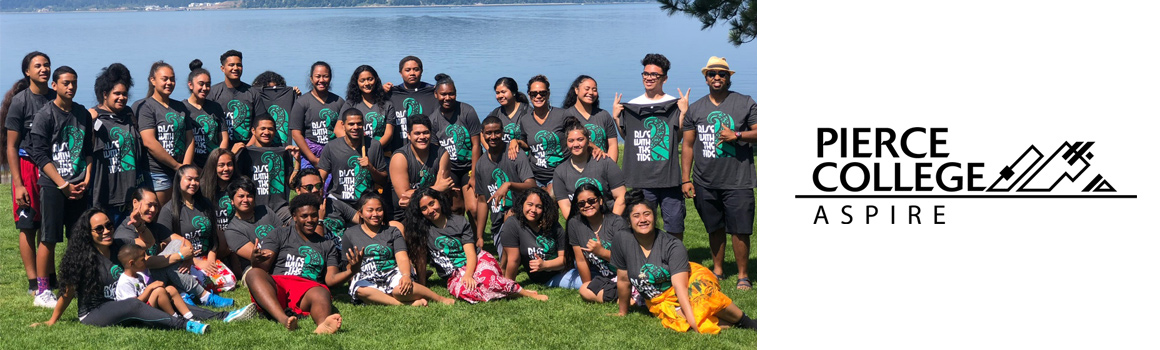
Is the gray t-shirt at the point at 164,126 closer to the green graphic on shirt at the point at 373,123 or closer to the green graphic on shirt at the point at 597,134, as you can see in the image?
the green graphic on shirt at the point at 373,123

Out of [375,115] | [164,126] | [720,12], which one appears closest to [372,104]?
[375,115]

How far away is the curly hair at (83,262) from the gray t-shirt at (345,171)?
2.05 meters

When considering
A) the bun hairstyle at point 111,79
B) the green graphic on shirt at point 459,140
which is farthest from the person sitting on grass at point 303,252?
the bun hairstyle at point 111,79

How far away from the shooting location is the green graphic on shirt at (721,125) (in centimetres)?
889

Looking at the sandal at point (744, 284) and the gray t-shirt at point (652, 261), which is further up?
the gray t-shirt at point (652, 261)

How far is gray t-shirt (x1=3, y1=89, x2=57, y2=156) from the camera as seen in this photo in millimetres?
8641

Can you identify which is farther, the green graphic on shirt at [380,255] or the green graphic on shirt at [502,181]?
the green graphic on shirt at [502,181]

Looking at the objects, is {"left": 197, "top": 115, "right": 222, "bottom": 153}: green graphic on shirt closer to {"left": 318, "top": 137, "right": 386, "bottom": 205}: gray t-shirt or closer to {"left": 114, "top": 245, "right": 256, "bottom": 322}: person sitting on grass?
{"left": 318, "top": 137, "right": 386, "bottom": 205}: gray t-shirt

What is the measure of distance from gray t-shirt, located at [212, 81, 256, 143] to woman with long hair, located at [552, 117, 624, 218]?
2558 mm

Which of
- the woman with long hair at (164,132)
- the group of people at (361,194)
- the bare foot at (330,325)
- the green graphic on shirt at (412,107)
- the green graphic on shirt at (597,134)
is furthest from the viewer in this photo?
the green graphic on shirt at (412,107)

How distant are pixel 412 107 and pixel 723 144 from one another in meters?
2.60

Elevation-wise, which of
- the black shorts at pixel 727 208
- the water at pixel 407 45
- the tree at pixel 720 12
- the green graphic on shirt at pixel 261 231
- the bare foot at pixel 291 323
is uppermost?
the water at pixel 407 45
